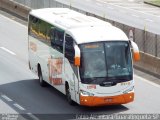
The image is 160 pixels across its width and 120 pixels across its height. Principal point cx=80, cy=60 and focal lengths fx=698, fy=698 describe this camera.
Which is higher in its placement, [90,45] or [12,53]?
[90,45]

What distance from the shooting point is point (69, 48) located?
80.2 feet

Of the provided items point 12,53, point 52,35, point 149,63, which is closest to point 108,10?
point 12,53

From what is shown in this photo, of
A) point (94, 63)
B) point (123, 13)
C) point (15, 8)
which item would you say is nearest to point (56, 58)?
point (94, 63)

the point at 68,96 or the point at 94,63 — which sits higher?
the point at 94,63

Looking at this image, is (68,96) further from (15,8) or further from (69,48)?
(15,8)

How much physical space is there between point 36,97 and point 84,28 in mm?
3514

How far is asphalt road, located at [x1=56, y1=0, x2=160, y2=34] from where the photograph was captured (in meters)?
50.4

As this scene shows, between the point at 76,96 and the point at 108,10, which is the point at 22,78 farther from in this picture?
the point at 108,10

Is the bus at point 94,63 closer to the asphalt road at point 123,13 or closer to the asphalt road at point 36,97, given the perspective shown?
the asphalt road at point 36,97

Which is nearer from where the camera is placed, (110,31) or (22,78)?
(110,31)

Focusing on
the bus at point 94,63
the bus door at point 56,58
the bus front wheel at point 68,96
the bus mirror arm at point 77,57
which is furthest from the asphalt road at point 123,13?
the bus mirror arm at point 77,57

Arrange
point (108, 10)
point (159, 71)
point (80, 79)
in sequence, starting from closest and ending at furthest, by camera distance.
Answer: point (80, 79)
point (159, 71)
point (108, 10)

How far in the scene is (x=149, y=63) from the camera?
3042 cm

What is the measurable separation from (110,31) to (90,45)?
3.47 ft
